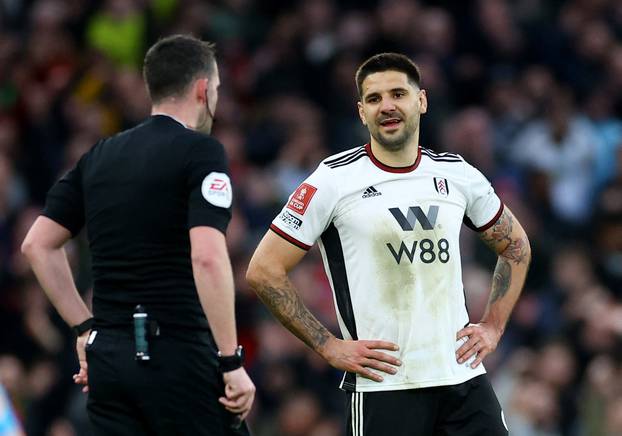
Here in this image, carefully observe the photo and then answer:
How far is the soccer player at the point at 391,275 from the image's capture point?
653 cm

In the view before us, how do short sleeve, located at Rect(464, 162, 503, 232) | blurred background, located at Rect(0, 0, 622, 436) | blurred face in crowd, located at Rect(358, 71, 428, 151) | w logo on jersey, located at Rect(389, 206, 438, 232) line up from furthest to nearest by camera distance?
blurred background, located at Rect(0, 0, 622, 436) < short sleeve, located at Rect(464, 162, 503, 232) < blurred face in crowd, located at Rect(358, 71, 428, 151) < w logo on jersey, located at Rect(389, 206, 438, 232)

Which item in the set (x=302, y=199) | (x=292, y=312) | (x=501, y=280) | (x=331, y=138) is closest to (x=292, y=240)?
(x=302, y=199)

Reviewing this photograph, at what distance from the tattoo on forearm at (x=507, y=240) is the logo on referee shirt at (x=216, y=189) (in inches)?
63.5

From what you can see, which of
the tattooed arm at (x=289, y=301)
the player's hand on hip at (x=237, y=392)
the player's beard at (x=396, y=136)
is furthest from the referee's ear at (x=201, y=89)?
the player's hand on hip at (x=237, y=392)

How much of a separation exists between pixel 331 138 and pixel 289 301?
7.42m

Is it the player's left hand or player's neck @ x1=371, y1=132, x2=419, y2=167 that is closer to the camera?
the player's left hand

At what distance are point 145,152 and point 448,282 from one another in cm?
155

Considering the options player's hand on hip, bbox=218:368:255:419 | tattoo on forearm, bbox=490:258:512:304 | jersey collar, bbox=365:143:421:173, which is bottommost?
player's hand on hip, bbox=218:368:255:419

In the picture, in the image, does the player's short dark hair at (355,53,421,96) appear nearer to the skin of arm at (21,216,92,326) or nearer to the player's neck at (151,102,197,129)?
the player's neck at (151,102,197,129)

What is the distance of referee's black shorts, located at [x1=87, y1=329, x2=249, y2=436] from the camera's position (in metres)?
6.07

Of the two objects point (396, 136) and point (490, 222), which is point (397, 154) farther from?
point (490, 222)

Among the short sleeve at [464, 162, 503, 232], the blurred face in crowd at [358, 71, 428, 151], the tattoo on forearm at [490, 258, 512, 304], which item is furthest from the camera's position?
the tattoo on forearm at [490, 258, 512, 304]

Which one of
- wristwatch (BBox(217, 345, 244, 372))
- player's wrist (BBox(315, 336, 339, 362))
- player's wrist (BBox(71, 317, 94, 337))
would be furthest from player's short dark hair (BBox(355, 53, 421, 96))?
player's wrist (BBox(71, 317, 94, 337))

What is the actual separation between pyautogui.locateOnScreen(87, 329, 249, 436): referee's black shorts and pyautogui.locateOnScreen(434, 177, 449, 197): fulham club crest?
1365mm
